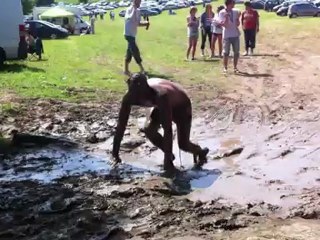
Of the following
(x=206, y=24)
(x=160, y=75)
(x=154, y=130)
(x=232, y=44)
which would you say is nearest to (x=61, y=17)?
(x=206, y=24)

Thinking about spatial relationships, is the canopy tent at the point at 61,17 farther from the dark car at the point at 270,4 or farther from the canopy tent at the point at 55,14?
the dark car at the point at 270,4

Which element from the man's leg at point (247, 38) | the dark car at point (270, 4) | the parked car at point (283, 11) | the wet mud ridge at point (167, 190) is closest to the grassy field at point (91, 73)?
the man's leg at point (247, 38)

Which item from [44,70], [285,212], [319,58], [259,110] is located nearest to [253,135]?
[259,110]

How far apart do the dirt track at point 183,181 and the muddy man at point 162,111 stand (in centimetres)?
29

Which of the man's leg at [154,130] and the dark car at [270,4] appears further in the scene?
A: the dark car at [270,4]

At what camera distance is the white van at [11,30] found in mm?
19359

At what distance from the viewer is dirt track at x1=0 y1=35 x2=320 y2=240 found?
21.8 ft

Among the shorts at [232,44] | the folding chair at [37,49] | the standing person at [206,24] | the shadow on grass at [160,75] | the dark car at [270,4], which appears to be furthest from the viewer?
the dark car at [270,4]

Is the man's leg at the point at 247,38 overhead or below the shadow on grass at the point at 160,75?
below

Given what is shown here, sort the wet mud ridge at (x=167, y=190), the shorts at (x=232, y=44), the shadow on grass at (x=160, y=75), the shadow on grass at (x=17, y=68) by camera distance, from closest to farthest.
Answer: the wet mud ridge at (x=167, y=190), the shadow on grass at (x=160, y=75), the shorts at (x=232, y=44), the shadow on grass at (x=17, y=68)

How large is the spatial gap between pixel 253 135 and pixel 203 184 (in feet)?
8.81

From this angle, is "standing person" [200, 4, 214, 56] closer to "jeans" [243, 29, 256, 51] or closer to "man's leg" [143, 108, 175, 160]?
"jeans" [243, 29, 256, 51]

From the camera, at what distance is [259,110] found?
12.8 meters

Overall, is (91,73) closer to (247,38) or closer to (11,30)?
(11,30)
